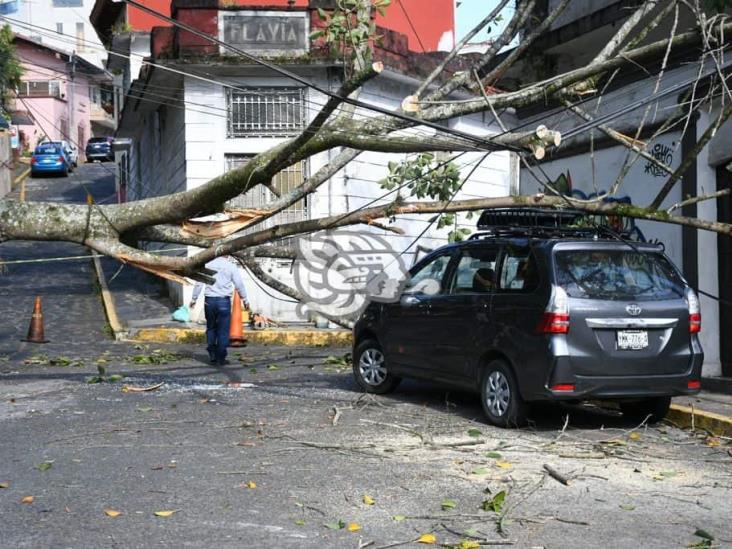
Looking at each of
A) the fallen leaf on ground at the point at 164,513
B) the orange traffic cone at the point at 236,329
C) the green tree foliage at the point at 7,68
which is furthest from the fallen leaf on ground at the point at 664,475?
the green tree foliage at the point at 7,68

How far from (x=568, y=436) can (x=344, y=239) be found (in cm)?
1188

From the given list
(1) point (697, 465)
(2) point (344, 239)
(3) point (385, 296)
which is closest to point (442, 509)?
(1) point (697, 465)

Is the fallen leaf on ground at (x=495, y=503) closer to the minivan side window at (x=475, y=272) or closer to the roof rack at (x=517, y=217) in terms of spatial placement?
the minivan side window at (x=475, y=272)

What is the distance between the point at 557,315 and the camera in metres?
9.10

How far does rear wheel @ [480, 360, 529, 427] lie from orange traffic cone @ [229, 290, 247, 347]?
8193mm

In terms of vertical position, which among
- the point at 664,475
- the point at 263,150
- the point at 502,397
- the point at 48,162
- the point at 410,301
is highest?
the point at 48,162

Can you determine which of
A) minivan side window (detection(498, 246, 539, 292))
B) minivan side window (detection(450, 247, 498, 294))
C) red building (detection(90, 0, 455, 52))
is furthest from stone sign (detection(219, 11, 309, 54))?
minivan side window (detection(498, 246, 539, 292))

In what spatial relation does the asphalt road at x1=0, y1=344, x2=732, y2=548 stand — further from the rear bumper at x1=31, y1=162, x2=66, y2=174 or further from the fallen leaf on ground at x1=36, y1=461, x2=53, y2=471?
the rear bumper at x1=31, y1=162, x2=66, y2=174

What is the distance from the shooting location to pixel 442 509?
6.60 metres

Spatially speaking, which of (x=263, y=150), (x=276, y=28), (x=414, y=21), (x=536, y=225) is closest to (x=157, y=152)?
(x=263, y=150)

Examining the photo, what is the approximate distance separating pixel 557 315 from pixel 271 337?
32.8 feet

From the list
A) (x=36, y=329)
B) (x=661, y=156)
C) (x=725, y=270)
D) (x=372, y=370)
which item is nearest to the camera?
(x=372, y=370)

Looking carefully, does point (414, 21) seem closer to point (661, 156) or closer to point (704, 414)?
point (661, 156)

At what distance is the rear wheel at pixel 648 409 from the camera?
33.1 feet
